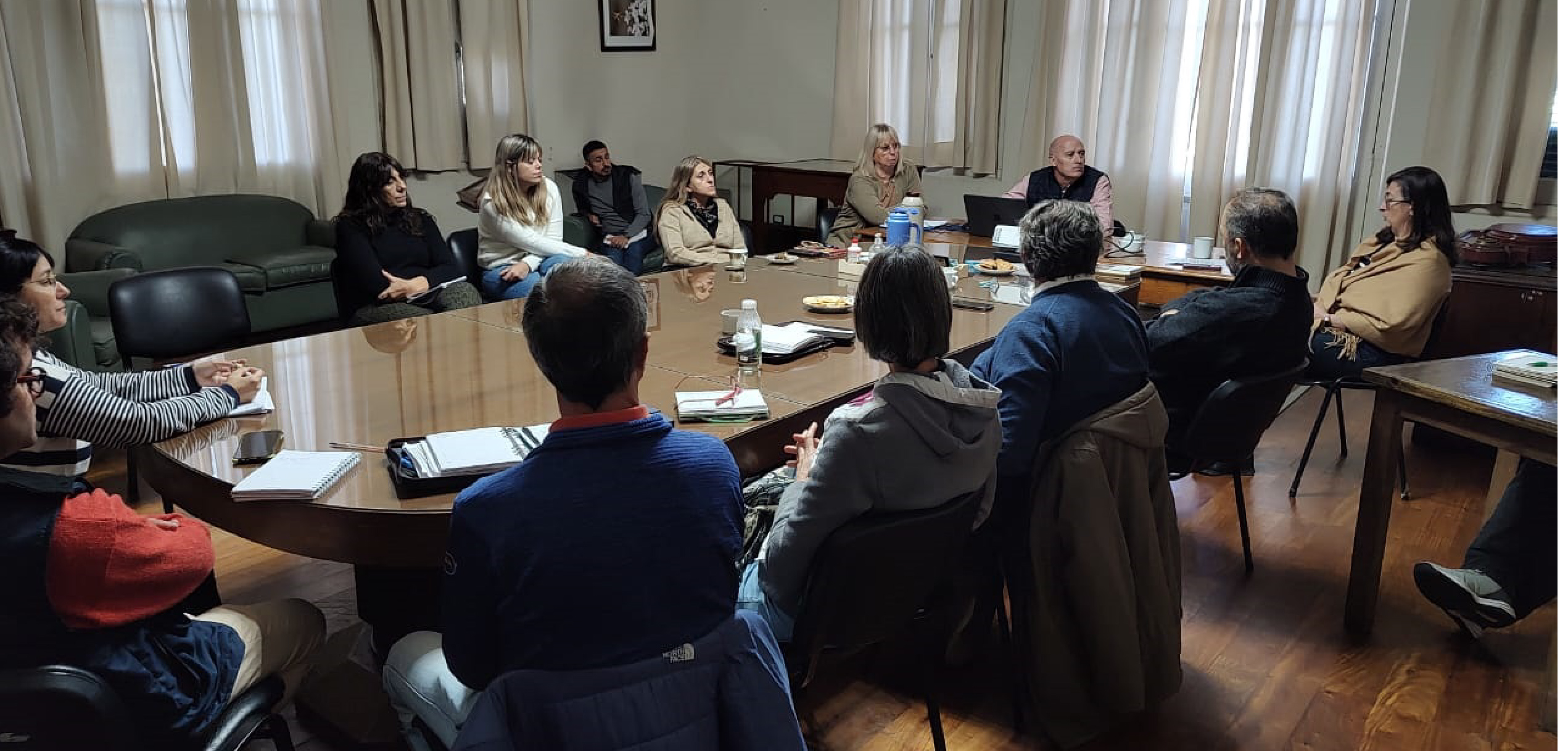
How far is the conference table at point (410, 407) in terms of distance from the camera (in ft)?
6.08

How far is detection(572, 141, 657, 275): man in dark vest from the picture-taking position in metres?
6.21

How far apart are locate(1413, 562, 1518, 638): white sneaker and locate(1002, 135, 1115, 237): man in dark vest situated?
248cm

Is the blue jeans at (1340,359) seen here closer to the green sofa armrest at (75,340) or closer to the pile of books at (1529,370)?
the pile of books at (1529,370)

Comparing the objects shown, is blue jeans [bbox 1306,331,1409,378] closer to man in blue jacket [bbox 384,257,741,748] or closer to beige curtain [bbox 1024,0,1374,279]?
beige curtain [bbox 1024,0,1374,279]

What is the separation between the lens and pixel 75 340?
12.5 ft

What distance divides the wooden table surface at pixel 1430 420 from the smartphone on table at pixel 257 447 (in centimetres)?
240

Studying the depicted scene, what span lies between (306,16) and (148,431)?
441cm

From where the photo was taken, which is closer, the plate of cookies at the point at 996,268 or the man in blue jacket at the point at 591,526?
the man in blue jacket at the point at 591,526

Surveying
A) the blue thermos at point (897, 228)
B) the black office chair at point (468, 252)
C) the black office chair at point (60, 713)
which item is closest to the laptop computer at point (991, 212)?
the blue thermos at point (897, 228)

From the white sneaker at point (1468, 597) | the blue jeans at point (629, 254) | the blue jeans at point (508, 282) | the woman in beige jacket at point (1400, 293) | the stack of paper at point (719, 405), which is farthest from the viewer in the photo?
the blue jeans at point (629, 254)

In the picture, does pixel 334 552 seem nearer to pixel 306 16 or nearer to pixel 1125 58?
pixel 306 16

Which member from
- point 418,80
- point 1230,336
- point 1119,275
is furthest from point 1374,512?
point 418,80

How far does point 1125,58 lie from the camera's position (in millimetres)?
6148

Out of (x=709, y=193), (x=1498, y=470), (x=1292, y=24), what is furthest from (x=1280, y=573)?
(x=1292, y=24)
